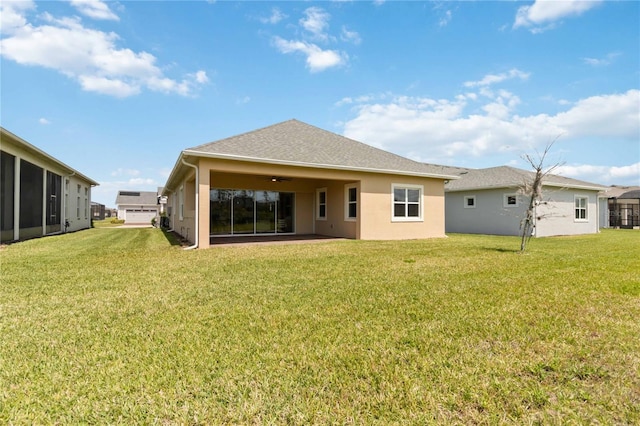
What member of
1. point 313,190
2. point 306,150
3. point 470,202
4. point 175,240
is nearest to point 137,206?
point 175,240

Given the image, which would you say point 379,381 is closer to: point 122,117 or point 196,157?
point 196,157

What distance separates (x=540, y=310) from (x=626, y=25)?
522 inches

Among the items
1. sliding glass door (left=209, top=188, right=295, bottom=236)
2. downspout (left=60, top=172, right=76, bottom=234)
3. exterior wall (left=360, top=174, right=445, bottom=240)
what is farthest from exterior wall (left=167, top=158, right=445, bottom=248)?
downspout (left=60, top=172, right=76, bottom=234)

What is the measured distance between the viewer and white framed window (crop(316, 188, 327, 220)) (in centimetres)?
1642

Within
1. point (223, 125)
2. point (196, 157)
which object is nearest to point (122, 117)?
point (223, 125)

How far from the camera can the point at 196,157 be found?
1087cm

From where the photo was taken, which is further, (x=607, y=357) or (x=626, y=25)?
(x=626, y=25)

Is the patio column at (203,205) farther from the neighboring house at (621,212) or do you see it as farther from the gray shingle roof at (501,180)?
the neighboring house at (621,212)

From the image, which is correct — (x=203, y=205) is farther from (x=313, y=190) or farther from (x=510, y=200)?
(x=510, y=200)

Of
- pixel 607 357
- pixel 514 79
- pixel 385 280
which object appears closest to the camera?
pixel 607 357

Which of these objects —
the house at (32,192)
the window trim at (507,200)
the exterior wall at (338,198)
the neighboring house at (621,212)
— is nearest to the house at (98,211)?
the house at (32,192)

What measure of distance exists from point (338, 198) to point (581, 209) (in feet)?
51.2

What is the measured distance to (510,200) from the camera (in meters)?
17.4

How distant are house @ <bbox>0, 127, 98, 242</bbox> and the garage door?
24.4 m
